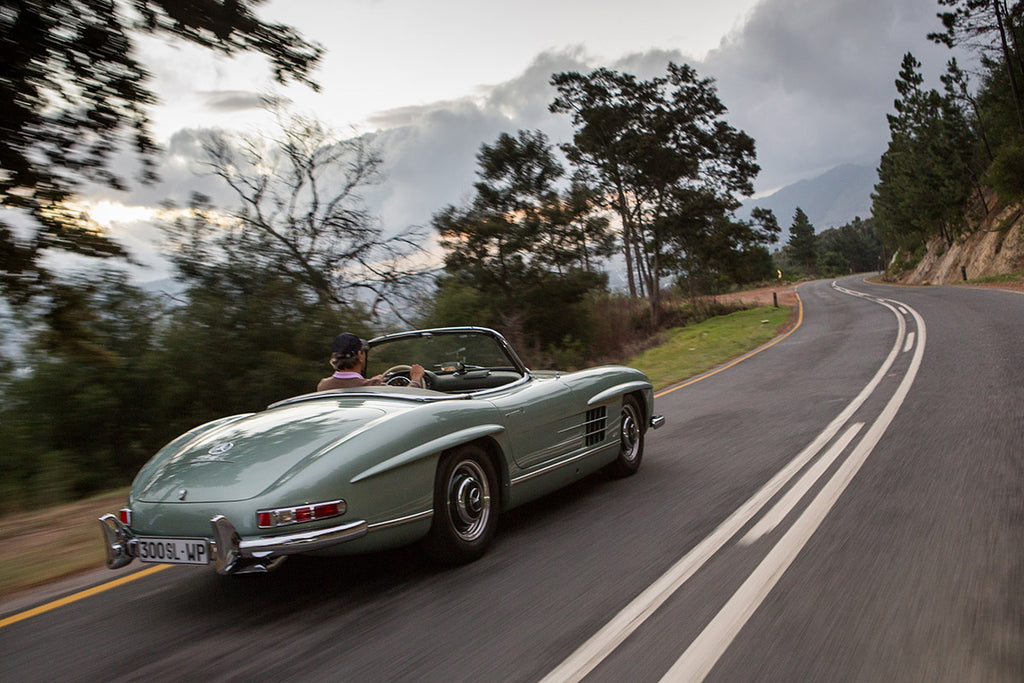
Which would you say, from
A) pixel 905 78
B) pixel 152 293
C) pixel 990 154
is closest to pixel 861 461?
pixel 152 293

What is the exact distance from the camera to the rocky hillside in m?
40.5

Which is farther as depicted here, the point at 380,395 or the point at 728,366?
the point at 728,366

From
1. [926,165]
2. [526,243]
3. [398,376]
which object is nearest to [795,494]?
[398,376]

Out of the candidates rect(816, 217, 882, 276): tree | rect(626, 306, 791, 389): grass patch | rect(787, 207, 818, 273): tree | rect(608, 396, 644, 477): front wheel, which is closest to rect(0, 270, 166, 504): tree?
rect(608, 396, 644, 477): front wheel

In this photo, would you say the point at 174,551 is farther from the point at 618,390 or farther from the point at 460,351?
the point at 618,390

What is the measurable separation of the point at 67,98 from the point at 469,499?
4.80 meters

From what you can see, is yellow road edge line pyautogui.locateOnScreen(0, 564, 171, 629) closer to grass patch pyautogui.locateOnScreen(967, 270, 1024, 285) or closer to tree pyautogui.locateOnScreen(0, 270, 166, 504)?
tree pyautogui.locateOnScreen(0, 270, 166, 504)

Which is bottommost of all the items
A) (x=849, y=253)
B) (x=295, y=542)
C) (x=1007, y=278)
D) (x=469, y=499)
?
(x=1007, y=278)

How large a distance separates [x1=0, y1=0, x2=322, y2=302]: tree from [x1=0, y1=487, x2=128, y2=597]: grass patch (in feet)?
6.08

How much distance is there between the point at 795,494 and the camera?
17.0ft

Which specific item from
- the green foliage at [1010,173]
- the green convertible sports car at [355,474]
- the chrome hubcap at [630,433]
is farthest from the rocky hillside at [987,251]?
the green convertible sports car at [355,474]

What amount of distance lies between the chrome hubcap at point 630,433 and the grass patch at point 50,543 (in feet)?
12.7

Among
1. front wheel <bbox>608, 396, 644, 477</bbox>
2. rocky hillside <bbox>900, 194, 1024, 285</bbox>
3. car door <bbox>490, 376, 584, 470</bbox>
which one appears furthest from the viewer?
rocky hillside <bbox>900, 194, 1024, 285</bbox>

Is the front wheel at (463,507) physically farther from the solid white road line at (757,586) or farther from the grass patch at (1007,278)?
the grass patch at (1007,278)
